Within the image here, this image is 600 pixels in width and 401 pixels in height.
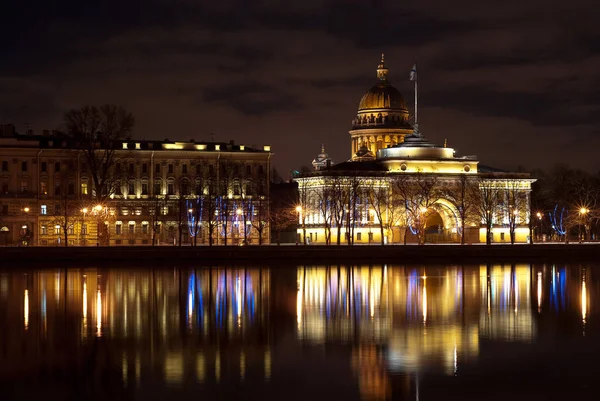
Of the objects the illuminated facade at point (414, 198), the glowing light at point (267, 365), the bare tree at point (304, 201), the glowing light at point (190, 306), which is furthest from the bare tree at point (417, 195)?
the glowing light at point (267, 365)

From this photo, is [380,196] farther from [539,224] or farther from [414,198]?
[539,224]

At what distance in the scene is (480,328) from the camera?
43.1 m

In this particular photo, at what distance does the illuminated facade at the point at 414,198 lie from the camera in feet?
392

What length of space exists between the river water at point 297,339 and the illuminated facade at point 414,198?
53.7 m

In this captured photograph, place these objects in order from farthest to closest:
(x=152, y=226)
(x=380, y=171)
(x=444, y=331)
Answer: (x=380, y=171)
(x=152, y=226)
(x=444, y=331)

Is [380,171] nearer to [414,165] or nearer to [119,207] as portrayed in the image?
[414,165]

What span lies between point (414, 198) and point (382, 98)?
35.0 metres

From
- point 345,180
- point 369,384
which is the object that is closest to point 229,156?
point 345,180

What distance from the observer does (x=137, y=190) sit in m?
123

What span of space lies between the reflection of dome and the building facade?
32.6m

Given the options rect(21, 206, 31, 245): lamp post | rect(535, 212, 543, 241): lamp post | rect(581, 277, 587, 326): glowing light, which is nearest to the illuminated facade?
rect(535, 212, 543, 241): lamp post

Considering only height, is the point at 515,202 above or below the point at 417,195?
below

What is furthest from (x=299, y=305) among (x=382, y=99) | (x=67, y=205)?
(x=382, y=99)

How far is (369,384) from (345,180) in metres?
91.5
